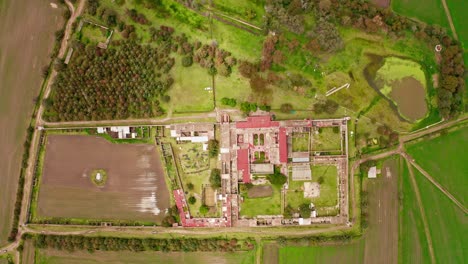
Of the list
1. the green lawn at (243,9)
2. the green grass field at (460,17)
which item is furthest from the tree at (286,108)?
the green grass field at (460,17)

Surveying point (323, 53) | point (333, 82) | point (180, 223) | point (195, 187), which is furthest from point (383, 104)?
point (180, 223)

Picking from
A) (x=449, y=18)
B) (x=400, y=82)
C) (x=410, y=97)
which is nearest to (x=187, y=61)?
(x=400, y=82)

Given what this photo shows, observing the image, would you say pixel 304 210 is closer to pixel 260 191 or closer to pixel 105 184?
pixel 260 191

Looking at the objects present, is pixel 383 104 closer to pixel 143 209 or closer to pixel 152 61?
pixel 152 61

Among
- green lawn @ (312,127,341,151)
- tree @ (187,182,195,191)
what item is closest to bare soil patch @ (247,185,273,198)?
tree @ (187,182,195,191)

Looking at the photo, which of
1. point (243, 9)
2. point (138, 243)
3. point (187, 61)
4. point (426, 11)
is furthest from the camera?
point (243, 9)

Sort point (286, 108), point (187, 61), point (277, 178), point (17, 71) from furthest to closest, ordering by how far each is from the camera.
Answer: point (17, 71) → point (187, 61) → point (286, 108) → point (277, 178)

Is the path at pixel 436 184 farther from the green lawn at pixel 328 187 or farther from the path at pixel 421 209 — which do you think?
the green lawn at pixel 328 187
